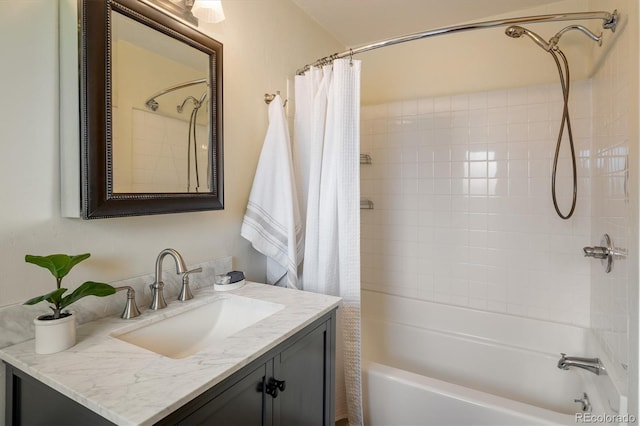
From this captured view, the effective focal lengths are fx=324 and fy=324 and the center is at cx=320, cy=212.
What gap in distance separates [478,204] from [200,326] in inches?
71.9

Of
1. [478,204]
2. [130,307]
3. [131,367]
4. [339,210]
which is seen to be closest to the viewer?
[131,367]

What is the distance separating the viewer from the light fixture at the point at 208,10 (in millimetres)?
1270

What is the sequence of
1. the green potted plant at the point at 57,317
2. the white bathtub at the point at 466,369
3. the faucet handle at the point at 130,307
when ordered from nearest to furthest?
1. the green potted plant at the point at 57,317
2. the faucet handle at the point at 130,307
3. the white bathtub at the point at 466,369

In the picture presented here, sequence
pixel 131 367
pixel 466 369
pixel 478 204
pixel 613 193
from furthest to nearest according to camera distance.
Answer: pixel 478 204, pixel 466 369, pixel 613 193, pixel 131 367

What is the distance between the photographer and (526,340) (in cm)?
198

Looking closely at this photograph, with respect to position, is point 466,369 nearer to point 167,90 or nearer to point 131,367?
point 131,367

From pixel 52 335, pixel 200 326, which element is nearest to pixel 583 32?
pixel 200 326

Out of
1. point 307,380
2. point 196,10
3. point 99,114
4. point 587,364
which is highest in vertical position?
point 196,10

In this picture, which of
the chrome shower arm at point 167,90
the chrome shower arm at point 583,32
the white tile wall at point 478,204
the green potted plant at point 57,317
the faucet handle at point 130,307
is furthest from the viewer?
the white tile wall at point 478,204

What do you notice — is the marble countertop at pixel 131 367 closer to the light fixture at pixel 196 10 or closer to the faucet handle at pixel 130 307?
the faucet handle at pixel 130 307

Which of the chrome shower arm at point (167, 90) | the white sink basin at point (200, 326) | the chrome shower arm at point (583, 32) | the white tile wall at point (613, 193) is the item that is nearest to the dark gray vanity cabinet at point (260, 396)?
the white sink basin at point (200, 326)

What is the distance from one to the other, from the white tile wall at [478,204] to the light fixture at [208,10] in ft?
4.66

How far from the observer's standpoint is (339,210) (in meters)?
1.54

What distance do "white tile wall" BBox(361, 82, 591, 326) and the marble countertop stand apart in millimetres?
1494
